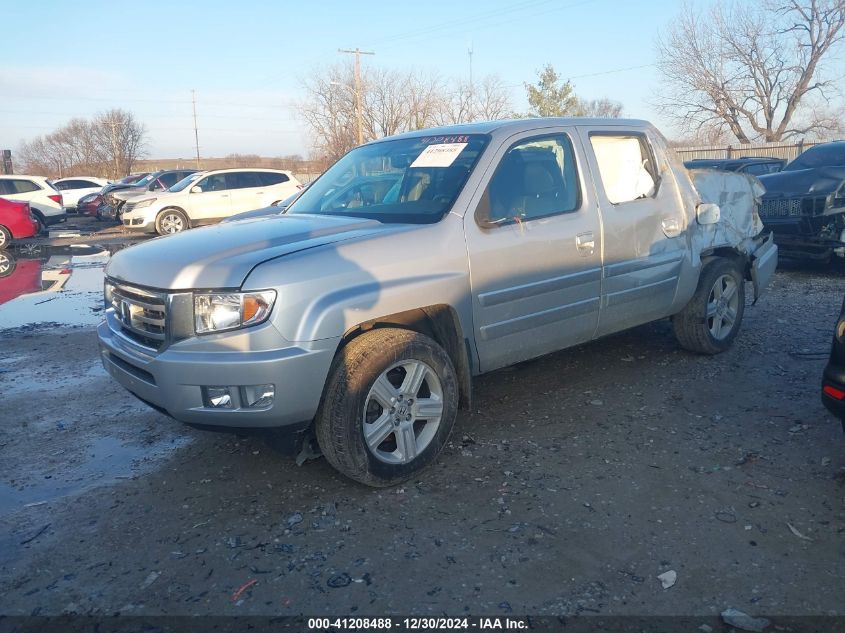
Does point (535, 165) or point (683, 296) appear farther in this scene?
point (683, 296)

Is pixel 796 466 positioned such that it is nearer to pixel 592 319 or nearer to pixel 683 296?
pixel 592 319

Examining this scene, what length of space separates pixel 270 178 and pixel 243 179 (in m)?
0.74

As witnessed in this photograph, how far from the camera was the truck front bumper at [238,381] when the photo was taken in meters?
3.20

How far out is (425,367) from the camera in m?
3.72

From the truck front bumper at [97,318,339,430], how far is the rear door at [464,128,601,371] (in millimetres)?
1082

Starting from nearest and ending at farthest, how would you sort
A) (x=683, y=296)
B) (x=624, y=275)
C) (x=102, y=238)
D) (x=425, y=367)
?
(x=425, y=367) < (x=624, y=275) < (x=683, y=296) < (x=102, y=238)

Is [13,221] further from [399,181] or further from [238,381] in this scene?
[238,381]

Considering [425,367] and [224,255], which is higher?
[224,255]

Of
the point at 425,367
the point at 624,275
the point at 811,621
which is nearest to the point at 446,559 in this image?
the point at 425,367

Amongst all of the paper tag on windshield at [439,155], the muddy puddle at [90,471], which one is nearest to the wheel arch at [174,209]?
the muddy puddle at [90,471]

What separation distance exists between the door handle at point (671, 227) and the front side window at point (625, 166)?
226 millimetres

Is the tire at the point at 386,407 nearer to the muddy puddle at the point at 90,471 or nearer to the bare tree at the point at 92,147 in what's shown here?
the muddy puddle at the point at 90,471

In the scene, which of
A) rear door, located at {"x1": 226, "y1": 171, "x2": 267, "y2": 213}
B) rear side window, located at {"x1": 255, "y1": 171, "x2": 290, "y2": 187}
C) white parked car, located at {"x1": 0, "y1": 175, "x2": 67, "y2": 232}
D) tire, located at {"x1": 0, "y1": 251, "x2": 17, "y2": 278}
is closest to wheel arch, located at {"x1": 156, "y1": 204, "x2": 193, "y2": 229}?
rear door, located at {"x1": 226, "y1": 171, "x2": 267, "y2": 213}

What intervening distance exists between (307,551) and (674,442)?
2.28 meters
